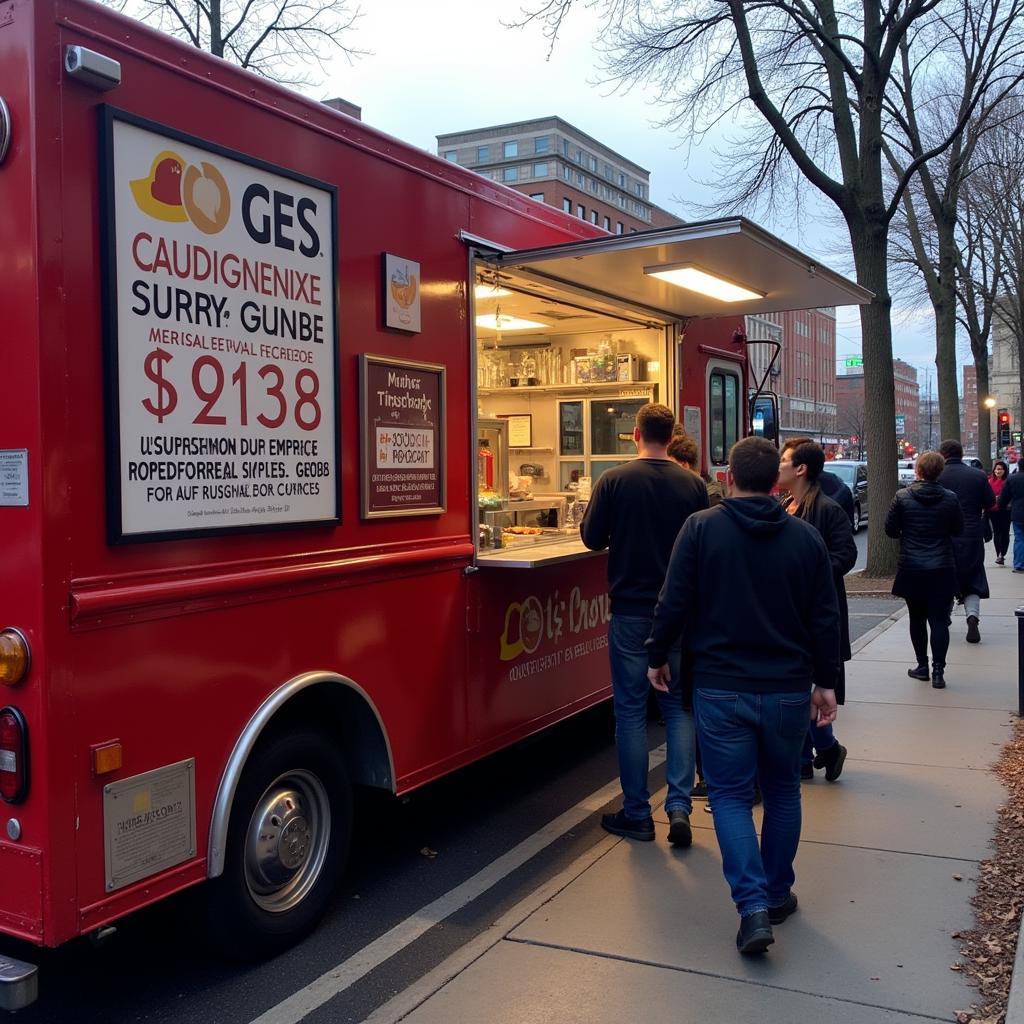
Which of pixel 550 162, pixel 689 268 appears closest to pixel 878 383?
pixel 689 268

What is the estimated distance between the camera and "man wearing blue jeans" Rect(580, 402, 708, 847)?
4.92 meters

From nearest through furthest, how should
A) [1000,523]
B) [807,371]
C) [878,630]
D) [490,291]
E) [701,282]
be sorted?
[490,291] → [701,282] → [878,630] → [1000,523] → [807,371]

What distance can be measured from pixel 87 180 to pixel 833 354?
391 feet

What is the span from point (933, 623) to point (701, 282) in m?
3.67

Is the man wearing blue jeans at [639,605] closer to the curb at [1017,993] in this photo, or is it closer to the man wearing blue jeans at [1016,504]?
the curb at [1017,993]

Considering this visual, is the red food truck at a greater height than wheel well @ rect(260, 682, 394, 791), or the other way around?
the red food truck

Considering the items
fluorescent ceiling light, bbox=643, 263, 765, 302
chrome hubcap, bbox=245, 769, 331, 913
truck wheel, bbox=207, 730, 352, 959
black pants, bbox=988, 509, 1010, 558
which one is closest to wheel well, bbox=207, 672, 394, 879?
truck wheel, bbox=207, 730, 352, 959

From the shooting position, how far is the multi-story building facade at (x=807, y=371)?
9038 cm

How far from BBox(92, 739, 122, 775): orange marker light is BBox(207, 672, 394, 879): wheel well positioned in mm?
452

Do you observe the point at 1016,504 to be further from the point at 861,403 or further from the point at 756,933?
the point at 861,403

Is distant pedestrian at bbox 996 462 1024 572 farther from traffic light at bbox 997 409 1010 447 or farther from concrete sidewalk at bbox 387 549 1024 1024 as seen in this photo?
traffic light at bbox 997 409 1010 447

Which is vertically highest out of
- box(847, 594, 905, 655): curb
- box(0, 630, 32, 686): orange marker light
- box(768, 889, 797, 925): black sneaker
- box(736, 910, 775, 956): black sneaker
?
box(0, 630, 32, 686): orange marker light

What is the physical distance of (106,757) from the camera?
3.04m

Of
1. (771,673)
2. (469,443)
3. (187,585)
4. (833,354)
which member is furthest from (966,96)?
(833,354)
